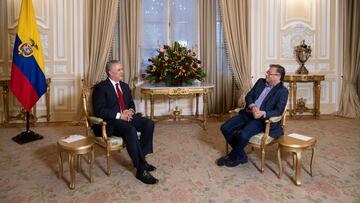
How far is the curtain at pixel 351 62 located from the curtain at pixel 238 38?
6.65 feet

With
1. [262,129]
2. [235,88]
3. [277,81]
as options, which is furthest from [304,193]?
[235,88]

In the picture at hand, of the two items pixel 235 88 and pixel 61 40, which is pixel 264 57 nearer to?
pixel 235 88

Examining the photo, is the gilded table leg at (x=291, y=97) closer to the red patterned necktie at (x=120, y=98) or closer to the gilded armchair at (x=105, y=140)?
the red patterned necktie at (x=120, y=98)

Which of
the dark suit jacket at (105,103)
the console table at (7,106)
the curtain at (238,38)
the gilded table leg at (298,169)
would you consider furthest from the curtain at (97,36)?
the gilded table leg at (298,169)

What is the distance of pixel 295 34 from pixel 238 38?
127cm

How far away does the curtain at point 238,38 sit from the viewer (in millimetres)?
6359

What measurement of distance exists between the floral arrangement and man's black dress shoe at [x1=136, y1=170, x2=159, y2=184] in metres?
2.44

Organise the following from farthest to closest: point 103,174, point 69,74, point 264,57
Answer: point 264,57 → point 69,74 → point 103,174

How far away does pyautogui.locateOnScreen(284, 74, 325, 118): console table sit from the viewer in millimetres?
6430

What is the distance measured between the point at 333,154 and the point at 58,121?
15.4ft

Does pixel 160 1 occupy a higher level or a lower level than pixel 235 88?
higher

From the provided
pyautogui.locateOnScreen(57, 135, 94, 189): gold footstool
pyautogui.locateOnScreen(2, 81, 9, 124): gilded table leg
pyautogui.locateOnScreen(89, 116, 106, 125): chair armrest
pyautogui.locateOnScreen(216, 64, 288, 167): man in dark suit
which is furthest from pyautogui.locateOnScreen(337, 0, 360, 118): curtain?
pyautogui.locateOnScreen(2, 81, 9, 124): gilded table leg

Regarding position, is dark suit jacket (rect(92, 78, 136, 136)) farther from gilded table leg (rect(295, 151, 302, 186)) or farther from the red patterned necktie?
gilded table leg (rect(295, 151, 302, 186))

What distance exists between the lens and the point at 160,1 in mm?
6539
